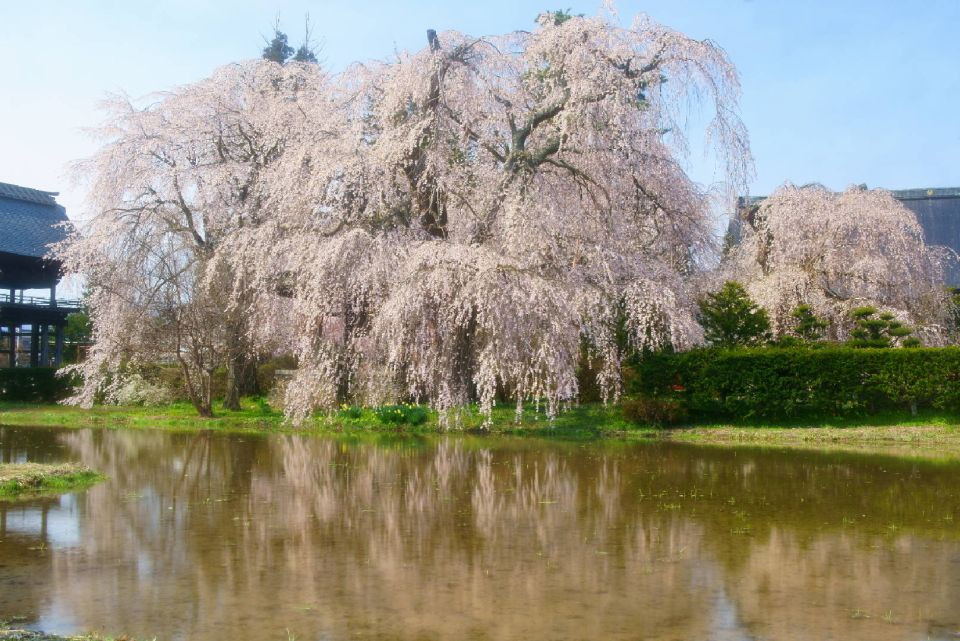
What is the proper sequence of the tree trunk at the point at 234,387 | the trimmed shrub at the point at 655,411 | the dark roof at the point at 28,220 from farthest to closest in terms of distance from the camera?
the dark roof at the point at 28,220 → the tree trunk at the point at 234,387 → the trimmed shrub at the point at 655,411

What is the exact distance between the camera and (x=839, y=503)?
954cm

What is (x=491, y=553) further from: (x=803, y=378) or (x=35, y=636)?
(x=803, y=378)

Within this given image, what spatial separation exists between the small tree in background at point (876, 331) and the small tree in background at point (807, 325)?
0.71 metres

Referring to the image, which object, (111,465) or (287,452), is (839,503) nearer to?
(287,452)

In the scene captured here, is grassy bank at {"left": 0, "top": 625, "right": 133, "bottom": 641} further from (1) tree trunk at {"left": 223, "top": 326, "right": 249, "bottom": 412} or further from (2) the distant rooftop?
(2) the distant rooftop

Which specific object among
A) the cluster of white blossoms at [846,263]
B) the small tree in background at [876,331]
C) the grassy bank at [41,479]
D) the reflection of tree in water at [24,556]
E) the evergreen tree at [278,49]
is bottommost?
the reflection of tree in water at [24,556]

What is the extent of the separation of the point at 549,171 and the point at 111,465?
9585 mm

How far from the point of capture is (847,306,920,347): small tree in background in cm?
1895

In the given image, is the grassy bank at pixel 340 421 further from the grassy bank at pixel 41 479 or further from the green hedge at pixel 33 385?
the grassy bank at pixel 41 479

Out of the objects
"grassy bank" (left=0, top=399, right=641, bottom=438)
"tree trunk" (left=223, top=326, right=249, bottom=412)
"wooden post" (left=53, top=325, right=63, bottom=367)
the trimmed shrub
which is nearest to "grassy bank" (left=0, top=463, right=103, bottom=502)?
"grassy bank" (left=0, top=399, right=641, bottom=438)

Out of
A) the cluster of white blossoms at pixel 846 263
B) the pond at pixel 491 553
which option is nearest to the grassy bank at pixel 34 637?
the pond at pixel 491 553

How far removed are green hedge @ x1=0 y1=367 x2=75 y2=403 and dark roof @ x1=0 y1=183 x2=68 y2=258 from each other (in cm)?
414

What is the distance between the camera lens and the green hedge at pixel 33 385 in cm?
2630

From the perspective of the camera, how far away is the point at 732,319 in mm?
19172
